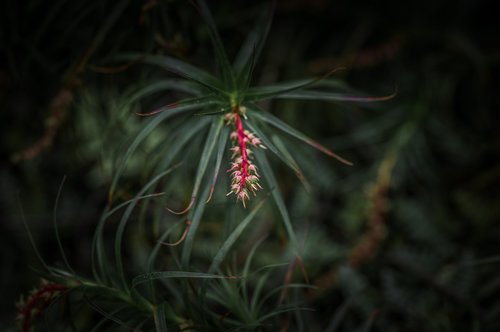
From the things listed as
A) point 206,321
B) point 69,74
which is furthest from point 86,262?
point 206,321

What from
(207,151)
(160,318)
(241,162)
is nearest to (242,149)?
(241,162)

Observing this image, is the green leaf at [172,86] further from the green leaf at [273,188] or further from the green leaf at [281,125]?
the green leaf at [273,188]

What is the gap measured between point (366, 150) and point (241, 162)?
1546mm

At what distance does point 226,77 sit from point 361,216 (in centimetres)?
131

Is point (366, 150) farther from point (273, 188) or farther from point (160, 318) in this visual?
point (160, 318)

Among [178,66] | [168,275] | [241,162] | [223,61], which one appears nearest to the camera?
[241,162]

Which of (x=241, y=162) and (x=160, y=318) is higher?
(x=241, y=162)

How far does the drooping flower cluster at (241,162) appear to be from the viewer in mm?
1027

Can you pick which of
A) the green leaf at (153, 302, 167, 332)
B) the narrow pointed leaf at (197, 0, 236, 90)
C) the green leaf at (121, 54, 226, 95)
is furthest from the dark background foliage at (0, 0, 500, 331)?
the green leaf at (153, 302, 167, 332)

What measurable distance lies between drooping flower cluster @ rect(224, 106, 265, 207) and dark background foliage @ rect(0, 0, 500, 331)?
2.53ft

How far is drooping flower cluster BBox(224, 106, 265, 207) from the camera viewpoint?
103cm

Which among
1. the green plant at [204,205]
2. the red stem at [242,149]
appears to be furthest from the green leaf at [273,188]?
the red stem at [242,149]

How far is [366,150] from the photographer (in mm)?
2451

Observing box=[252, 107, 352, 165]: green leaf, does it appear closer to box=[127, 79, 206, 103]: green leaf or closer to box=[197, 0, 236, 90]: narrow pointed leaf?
box=[197, 0, 236, 90]: narrow pointed leaf
